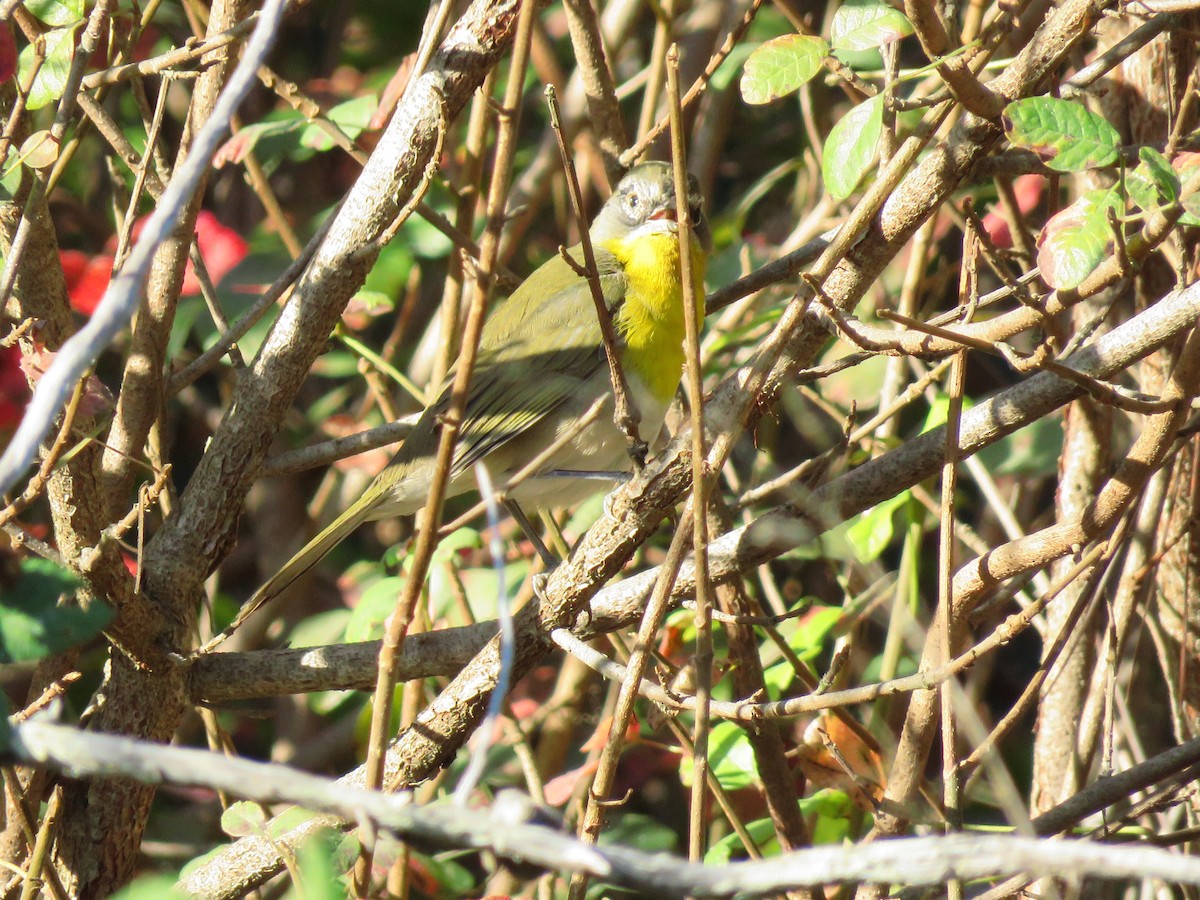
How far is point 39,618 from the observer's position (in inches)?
66.1

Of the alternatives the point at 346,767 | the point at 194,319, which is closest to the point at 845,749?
the point at 194,319

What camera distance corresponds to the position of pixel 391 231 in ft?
6.90

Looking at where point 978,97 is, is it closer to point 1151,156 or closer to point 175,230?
point 1151,156

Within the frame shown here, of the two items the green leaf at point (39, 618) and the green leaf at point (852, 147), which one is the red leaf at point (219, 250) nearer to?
the green leaf at point (39, 618)

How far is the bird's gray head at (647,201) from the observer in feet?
12.6

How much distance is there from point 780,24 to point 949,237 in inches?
41.3

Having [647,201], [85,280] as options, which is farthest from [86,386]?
[647,201]

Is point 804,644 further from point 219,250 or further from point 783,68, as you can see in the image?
point 219,250

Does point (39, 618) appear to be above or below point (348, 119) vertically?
below

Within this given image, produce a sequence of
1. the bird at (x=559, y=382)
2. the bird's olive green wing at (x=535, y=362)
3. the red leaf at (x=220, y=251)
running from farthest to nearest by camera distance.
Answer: the red leaf at (x=220, y=251), the bird's olive green wing at (x=535, y=362), the bird at (x=559, y=382)

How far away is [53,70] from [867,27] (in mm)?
1476

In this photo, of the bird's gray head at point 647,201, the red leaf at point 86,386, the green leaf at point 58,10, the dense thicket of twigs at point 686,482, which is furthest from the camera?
the bird's gray head at point 647,201

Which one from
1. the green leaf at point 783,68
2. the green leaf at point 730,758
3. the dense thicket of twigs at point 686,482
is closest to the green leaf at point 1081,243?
the dense thicket of twigs at point 686,482

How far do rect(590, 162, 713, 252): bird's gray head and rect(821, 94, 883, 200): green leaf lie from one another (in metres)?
1.75
